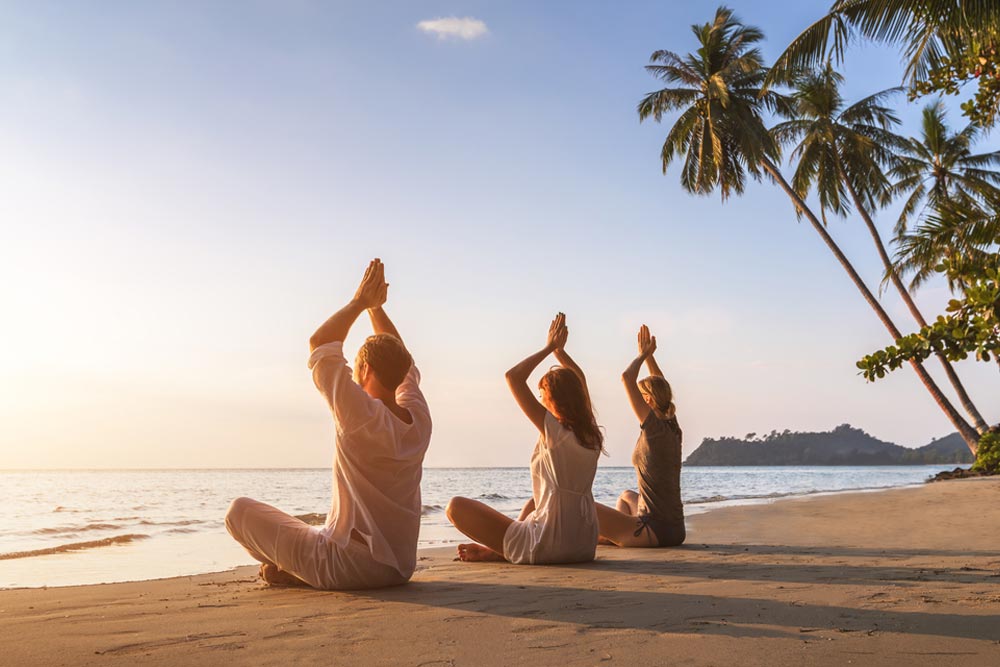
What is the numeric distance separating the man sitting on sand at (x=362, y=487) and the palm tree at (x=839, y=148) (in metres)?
23.9

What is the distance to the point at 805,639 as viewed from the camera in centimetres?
297

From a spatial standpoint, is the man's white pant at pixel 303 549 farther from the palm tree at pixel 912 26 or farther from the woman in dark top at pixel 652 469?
the palm tree at pixel 912 26

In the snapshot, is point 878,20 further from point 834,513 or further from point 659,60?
point 659,60

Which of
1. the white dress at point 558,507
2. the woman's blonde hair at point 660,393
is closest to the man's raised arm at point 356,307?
the white dress at point 558,507

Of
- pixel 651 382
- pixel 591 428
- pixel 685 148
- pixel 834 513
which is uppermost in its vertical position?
pixel 685 148

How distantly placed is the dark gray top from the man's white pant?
320cm

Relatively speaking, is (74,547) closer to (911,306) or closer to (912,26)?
(912,26)

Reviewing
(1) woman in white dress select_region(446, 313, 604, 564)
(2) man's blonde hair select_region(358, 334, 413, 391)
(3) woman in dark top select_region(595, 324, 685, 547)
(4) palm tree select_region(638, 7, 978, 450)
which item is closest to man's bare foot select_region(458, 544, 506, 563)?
(1) woman in white dress select_region(446, 313, 604, 564)

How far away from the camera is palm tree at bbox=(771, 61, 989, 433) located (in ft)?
82.8

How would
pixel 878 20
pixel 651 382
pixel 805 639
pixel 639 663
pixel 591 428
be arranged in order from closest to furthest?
Result: pixel 639 663
pixel 805 639
pixel 591 428
pixel 651 382
pixel 878 20

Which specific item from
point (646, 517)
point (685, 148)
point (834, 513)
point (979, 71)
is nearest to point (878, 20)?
point (979, 71)

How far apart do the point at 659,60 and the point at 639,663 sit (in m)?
25.5

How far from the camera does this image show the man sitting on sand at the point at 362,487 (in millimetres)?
4000

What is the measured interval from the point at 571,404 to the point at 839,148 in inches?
972
